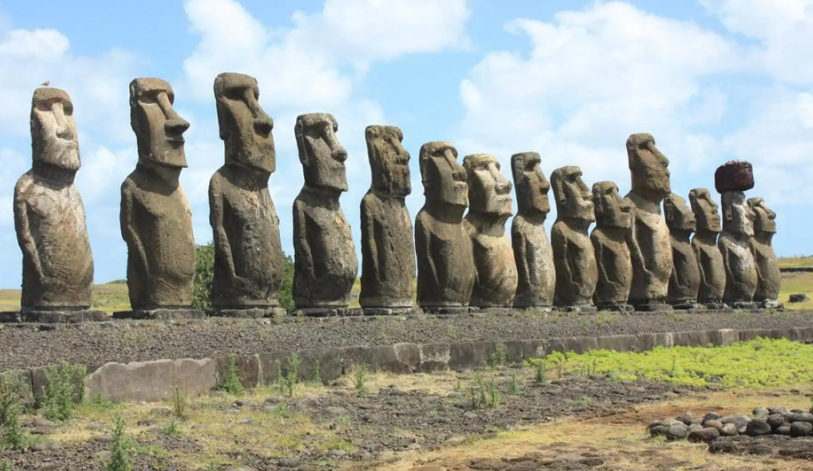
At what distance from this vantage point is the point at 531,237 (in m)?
19.3

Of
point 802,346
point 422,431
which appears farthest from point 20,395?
point 802,346

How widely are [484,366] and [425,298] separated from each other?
12.3 feet

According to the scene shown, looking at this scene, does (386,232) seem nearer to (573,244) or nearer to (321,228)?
(321,228)

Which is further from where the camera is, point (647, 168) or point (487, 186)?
point (647, 168)

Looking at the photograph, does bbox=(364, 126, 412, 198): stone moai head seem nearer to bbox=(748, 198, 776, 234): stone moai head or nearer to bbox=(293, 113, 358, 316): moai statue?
bbox=(293, 113, 358, 316): moai statue

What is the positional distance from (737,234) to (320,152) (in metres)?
13.8

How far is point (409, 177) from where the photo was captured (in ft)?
53.8

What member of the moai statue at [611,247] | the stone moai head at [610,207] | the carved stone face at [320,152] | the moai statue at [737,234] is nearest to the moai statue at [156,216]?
the carved stone face at [320,152]

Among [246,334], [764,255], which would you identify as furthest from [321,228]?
[764,255]

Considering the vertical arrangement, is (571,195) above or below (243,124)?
below

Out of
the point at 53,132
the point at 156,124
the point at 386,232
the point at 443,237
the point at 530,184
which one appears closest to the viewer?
the point at 53,132

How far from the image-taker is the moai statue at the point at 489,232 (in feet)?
58.6

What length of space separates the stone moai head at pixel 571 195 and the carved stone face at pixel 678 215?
11.7 ft

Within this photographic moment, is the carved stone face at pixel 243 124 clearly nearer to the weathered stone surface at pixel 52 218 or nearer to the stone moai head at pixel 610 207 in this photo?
the weathered stone surface at pixel 52 218
